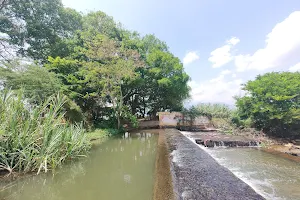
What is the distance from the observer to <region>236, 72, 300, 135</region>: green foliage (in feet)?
28.8

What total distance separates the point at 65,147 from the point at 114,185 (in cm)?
218

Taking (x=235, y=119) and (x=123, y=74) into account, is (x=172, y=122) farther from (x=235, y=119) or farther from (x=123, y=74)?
(x=123, y=74)

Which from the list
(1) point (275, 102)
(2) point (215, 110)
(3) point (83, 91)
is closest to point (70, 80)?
(3) point (83, 91)

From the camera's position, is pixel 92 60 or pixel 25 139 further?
pixel 92 60

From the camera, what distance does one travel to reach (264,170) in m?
4.79

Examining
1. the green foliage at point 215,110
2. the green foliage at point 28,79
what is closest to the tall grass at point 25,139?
the green foliage at point 28,79

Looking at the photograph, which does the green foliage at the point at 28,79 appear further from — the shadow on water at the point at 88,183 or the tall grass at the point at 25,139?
the shadow on water at the point at 88,183

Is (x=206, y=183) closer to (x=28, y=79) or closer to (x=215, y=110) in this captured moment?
(x=28, y=79)

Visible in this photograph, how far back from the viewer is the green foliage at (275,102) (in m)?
8.77

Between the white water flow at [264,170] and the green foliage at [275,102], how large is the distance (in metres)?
3.21

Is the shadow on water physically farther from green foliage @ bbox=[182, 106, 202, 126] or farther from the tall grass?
green foliage @ bbox=[182, 106, 202, 126]

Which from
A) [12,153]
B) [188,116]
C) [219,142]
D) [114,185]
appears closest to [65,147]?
[12,153]

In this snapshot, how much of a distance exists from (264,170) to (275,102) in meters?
5.99

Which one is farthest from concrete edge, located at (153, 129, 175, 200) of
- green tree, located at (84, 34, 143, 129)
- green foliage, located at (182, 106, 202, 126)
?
green foliage, located at (182, 106, 202, 126)
